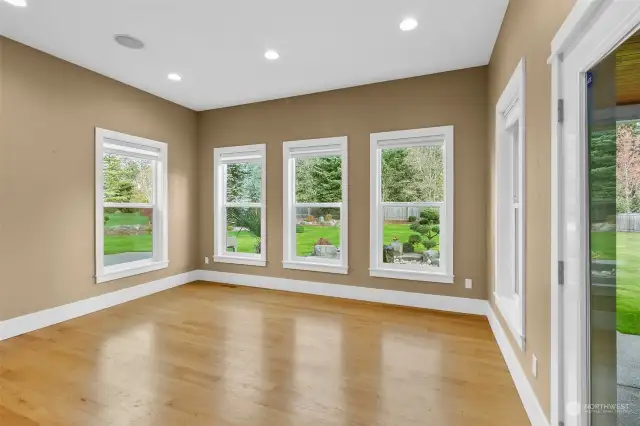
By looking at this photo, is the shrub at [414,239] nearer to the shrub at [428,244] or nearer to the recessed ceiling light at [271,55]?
the shrub at [428,244]

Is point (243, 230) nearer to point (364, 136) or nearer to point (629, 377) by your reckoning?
point (364, 136)

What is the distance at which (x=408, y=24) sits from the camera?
3062 mm

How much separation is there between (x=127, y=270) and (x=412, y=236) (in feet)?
12.7

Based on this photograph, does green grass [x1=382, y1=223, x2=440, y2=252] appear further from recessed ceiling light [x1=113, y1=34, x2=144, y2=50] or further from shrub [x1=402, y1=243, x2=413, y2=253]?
recessed ceiling light [x1=113, y1=34, x2=144, y2=50]

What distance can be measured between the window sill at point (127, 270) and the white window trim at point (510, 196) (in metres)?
4.51

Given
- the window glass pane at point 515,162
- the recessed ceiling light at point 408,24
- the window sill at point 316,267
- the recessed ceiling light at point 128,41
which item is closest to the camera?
the recessed ceiling light at point 408,24

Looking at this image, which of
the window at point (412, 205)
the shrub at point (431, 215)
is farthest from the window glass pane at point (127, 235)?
the shrub at point (431, 215)

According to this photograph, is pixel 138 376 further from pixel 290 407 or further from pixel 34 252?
pixel 34 252

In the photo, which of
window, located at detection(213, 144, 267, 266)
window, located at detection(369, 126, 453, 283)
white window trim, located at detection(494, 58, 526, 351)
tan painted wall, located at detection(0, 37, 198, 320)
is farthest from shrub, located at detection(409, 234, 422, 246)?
tan painted wall, located at detection(0, 37, 198, 320)

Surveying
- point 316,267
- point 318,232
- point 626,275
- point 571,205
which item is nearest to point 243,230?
point 318,232

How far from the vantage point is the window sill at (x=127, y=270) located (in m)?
4.28

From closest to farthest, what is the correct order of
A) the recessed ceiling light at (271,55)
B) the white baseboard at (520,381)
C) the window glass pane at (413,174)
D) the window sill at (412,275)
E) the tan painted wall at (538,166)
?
the tan painted wall at (538,166), the white baseboard at (520,381), the recessed ceiling light at (271,55), the window sill at (412,275), the window glass pane at (413,174)

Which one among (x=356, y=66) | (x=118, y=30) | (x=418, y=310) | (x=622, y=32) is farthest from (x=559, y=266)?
(x=118, y=30)

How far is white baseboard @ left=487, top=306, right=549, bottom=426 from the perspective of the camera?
1.91 m
